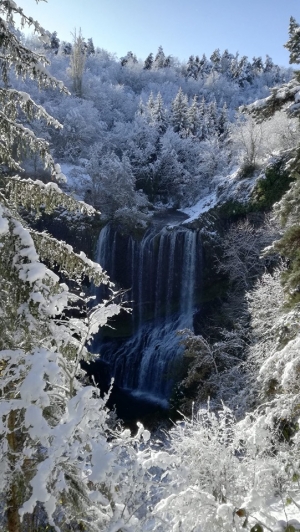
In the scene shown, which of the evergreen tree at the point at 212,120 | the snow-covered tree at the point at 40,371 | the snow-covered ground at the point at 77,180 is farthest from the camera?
the evergreen tree at the point at 212,120

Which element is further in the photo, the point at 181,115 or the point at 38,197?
the point at 181,115

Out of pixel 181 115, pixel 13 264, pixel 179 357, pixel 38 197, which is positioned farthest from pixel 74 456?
pixel 181 115

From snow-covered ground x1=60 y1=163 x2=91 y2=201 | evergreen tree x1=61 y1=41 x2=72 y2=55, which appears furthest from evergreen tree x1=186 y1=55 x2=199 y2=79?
snow-covered ground x1=60 y1=163 x2=91 y2=201

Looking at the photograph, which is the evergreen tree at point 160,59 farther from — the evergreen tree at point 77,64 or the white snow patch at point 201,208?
the white snow patch at point 201,208

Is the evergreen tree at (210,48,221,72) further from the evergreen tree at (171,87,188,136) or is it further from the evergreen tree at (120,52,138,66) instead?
the evergreen tree at (171,87,188,136)

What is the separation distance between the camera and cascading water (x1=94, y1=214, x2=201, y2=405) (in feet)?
65.9

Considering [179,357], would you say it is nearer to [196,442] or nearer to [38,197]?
[196,442]

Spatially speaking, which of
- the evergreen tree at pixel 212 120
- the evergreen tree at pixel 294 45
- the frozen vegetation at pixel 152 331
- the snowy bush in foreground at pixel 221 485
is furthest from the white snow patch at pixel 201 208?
the snowy bush in foreground at pixel 221 485

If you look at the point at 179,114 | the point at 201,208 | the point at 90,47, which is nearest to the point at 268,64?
the point at 90,47

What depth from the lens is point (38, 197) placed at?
11.9 ft

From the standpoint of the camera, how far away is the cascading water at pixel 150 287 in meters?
20.1

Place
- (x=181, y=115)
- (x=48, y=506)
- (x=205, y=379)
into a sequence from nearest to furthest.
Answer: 1. (x=48, y=506)
2. (x=205, y=379)
3. (x=181, y=115)

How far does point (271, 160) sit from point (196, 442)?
61.6 ft

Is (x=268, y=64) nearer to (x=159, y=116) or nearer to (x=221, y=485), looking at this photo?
(x=159, y=116)
